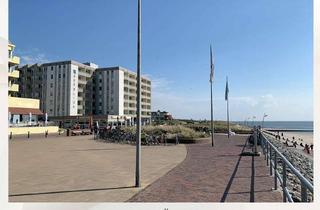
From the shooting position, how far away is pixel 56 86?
195ft

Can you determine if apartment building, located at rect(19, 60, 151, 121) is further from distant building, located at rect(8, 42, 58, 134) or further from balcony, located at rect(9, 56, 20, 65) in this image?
balcony, located at rect(9, 56, 20, 65)

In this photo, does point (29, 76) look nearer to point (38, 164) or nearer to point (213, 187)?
point (38, 164)

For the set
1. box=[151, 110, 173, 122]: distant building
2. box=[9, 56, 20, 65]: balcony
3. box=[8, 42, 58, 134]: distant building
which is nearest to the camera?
box=[8, 42, 58, 134]: distant building

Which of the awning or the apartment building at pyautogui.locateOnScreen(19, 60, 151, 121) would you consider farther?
the apartment building at pyautogui.locateOnScreen(19, 60, 151, 121)

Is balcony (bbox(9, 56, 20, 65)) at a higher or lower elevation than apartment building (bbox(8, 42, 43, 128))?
higher

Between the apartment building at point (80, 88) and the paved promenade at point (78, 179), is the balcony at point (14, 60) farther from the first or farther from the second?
the paved promenade at point (78, 179)

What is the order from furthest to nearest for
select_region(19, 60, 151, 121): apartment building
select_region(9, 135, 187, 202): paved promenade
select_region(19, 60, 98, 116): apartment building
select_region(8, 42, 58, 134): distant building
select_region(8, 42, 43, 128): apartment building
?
select_region(19, 60, 151, 121): apartment building → select_region(19, 60, 98, 116): apartment building → select_region(8, 42, 43, 128): apartment building → select_region(8, 42, 58, 134): distant building → select_region(9, 135, 187, 202): paved promenade

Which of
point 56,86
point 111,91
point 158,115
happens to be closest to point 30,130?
point 56,86

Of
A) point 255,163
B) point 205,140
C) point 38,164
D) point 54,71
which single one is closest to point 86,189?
point 38,164

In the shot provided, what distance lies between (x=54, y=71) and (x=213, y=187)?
5723cm

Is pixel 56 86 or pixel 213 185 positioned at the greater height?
pixel 56 86

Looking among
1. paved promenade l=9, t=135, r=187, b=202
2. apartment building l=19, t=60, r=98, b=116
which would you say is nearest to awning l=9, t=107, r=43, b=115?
apartment building l=19, t=60, r=98, b=116

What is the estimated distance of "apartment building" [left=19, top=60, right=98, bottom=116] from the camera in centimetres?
5903

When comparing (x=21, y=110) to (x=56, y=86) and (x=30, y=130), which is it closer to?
(x=30, y=130)
